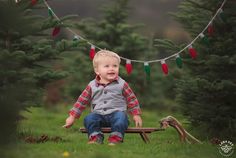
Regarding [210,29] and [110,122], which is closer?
[110,122]

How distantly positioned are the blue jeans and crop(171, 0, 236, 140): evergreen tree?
1.66 metres

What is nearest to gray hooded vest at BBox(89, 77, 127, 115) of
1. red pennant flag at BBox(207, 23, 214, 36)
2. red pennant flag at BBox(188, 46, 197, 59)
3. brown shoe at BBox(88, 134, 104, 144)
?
brown shoe at BBox(88, 134, 104, 144)

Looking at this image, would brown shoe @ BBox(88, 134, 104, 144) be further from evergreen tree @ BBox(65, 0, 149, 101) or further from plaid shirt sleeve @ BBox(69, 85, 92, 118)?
evergreen tree @ BBox(65, 0, 149, 101)

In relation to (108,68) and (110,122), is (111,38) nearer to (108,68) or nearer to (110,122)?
(108,68)

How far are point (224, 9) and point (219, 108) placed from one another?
1412 mm

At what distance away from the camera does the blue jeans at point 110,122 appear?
19.9ft

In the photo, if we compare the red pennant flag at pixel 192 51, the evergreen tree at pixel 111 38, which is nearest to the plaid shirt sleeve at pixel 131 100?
the red pennant flag at pixel 192 51

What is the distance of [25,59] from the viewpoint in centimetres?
697

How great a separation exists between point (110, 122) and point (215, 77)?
2.25m

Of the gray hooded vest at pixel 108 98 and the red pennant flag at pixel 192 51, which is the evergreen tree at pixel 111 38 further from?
the gray hooded vest at pixel 108 98

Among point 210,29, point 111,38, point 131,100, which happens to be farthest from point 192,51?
point 111,38

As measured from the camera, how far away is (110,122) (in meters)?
6.25

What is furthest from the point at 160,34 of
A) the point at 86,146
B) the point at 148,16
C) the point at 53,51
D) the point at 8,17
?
the point at 8,17

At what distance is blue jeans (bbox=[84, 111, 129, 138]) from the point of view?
6.07 m
